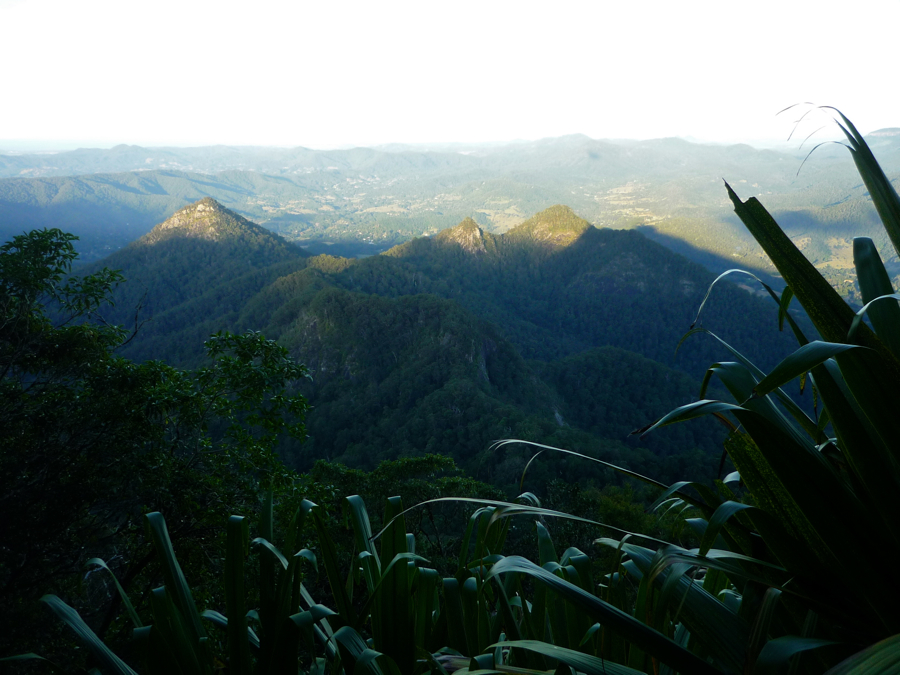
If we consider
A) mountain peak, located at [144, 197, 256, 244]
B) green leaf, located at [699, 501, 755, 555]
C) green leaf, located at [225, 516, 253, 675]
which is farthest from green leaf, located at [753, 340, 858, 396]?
mountain peak, located at [144, 197, 256, 244]

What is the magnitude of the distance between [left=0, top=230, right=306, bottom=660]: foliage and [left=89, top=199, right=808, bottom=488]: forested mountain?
32.8 feet

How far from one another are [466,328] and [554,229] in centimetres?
6754

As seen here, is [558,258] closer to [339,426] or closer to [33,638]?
[339,426]

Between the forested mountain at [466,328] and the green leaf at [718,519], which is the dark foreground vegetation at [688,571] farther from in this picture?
the forested mountain at [466,328]

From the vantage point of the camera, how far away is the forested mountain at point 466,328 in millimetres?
46812

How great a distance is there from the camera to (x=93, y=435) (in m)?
4.86

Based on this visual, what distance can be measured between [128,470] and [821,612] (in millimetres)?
5057

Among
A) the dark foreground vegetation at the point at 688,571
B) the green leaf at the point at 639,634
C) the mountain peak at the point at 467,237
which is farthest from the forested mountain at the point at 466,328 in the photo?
the green leaf at the point at 639,634

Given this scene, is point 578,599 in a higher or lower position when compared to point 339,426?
higher

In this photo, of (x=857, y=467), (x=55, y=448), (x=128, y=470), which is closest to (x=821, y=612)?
(x=857, y=467)

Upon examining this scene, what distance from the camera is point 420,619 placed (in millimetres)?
1253

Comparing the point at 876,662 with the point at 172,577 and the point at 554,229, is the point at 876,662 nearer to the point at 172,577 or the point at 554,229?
the point at 172,577

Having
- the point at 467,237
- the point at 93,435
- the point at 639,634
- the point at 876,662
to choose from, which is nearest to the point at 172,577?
the point at 639,634

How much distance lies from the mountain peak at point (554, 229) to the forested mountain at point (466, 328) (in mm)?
364
